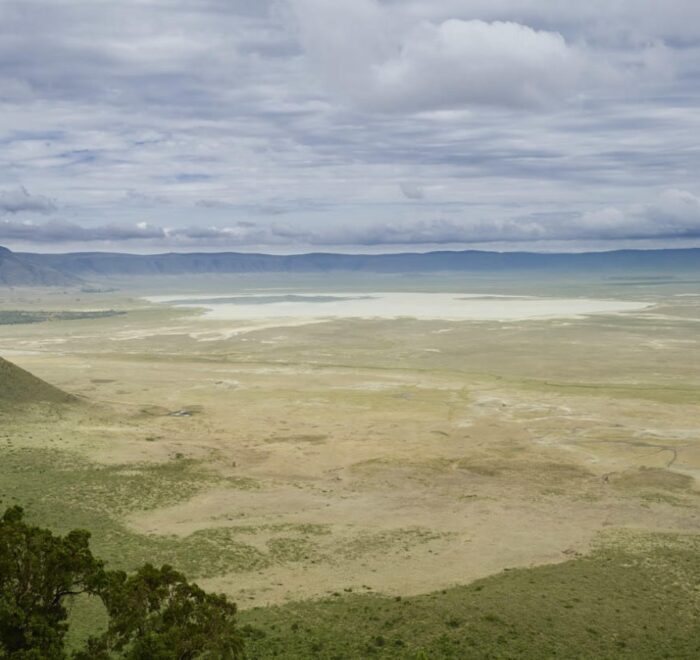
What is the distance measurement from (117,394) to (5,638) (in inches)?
2756

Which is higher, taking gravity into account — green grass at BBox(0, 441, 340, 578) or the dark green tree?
the dark green tree

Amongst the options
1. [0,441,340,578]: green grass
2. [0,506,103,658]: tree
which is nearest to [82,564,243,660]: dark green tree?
[0,506,103,658]: tree

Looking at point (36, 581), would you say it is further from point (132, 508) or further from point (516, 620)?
point (132, 508)

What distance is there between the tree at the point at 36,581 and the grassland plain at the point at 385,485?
370 inches

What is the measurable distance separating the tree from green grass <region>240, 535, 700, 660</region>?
920cm

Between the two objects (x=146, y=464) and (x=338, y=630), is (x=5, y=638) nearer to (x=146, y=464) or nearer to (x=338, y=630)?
(x=338, y=630)

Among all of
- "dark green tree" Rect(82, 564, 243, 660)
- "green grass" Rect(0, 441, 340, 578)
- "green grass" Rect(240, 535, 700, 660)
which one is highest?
"dark green tree" Rect(82, 564, 243, 660)

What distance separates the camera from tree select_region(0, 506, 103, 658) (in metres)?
20.0

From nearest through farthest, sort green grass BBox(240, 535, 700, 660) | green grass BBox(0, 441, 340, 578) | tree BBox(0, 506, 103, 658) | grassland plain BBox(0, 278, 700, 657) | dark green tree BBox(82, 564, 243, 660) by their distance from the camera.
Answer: tree BBox(0, 506, 103, 658) < dark green tree BBox(82, 564, 243, 660) < green grass BBox(240, 535, 700, 660) < grassland plain BBox(0, 278, 700, 657) < green grass BBox(0, 441, 340, 578)

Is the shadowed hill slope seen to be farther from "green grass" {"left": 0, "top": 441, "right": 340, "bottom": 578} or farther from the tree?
the tree

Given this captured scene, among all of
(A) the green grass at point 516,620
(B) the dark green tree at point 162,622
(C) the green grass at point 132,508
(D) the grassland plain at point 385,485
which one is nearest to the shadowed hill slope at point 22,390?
(D) the grassland plain at point 385,485

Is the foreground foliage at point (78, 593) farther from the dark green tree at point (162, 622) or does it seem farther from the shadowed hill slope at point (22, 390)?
the shadowed hill slope at point (22, 390)

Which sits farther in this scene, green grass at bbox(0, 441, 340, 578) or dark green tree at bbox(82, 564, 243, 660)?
green grass at bbox(0, 441, 340, 578)

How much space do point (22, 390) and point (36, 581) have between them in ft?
184
